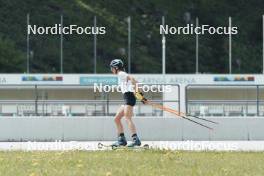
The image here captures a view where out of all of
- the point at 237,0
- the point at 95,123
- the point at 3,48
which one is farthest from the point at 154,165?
the point at 237,0

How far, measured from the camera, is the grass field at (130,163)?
439 inches

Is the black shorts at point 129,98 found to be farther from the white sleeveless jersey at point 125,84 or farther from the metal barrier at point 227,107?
the metal barrier at point 227,107

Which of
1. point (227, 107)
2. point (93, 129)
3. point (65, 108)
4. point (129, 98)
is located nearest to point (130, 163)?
point (129, 98)

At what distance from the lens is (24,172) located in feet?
35.8

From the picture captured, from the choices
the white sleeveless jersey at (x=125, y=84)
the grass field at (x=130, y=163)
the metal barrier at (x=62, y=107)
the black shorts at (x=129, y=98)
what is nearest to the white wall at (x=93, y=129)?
the metal barrier at (x=62, y=107)

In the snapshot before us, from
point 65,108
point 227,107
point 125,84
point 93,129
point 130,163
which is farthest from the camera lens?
point 227,107

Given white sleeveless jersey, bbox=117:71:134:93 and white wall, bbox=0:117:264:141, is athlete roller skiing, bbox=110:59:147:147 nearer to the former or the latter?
white sleeveless jersey, bbox=117:71:134:93

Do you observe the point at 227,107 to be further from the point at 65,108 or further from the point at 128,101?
the point at 128,101

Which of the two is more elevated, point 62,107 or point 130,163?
point 62,107

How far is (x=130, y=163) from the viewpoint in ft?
40.7

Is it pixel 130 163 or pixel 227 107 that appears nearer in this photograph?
pixel 130 163

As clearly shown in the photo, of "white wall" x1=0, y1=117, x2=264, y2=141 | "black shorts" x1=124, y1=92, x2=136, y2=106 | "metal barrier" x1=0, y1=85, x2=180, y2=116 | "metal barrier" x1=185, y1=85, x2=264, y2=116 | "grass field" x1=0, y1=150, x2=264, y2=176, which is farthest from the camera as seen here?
"metal barrier" x1=185, y1=85, x2=264, y2=116

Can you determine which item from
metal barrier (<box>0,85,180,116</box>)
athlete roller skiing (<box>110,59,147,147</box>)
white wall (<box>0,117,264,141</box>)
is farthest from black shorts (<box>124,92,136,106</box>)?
metal barrier (<box>0,85,180,116</box>)

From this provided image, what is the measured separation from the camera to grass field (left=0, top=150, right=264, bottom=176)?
36.6ft
